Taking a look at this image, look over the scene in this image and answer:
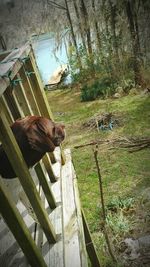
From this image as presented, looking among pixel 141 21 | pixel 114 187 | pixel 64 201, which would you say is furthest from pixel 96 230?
pixel 141 21

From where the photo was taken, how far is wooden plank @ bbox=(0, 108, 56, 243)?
1.59 m

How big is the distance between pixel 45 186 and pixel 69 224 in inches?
14.0

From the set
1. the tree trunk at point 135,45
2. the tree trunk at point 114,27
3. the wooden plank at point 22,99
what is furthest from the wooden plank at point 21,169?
the tree trunk at point 114,27

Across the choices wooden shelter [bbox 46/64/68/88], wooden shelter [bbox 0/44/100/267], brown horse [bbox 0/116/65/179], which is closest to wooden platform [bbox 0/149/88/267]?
wooden shelter [bbox 0/44/100/267]

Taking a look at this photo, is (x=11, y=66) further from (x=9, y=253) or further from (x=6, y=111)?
(x=9, y=253)

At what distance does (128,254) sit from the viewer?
3.74 meters

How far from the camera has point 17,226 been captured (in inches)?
62.6

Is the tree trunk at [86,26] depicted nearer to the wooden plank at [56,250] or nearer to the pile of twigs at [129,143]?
the pile of twigs at [129,143]

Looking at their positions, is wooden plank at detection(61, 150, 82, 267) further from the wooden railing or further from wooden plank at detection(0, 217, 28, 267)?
wooden plank at detection(0, 217, 28, 267)

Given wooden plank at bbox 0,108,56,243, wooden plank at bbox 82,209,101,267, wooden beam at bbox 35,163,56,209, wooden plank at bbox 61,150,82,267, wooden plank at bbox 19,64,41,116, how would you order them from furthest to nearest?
1. wooden plank at bbox 82,209,101,267
2. wooden plank at bbox 19,64,41,116
3. wooden beam at bbox 35,163,56,209
4. wooden plank at bbox 61,150,82,267
5. wooden plank at bbox 0,108,56,243

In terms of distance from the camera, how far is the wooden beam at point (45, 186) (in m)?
2.29

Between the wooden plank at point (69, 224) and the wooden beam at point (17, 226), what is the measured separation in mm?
313

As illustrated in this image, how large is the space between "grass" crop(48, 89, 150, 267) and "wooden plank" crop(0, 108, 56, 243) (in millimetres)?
2032

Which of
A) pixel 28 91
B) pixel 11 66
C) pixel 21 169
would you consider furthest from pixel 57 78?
pixel 21 169
